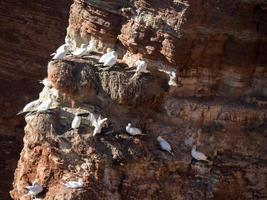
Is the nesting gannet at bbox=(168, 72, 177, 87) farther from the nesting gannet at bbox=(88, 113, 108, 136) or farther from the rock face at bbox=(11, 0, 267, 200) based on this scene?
the nesting gannet at bbox=(88, 113, 108, 136)

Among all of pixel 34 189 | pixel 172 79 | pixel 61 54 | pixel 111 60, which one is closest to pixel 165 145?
pixel 172 79

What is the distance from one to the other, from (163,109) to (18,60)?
8.61 m

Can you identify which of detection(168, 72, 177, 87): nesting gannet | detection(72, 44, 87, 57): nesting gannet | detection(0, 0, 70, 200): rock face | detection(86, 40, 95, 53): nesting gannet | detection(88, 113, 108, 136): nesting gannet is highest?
detection(86, 40, 95, 53): nesting gannet

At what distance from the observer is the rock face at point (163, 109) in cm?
1355

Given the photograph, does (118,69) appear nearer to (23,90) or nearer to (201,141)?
(201,141)

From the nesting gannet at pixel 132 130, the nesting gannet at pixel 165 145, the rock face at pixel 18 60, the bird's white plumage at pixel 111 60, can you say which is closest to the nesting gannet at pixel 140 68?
the bird's white plumage at pixel 111 60

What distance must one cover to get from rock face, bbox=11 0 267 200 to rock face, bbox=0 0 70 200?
283 inches

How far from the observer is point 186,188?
13992mm

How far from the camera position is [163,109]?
14305mm

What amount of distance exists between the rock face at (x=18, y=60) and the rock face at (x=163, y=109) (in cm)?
720

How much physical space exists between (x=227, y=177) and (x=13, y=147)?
9.10 meters

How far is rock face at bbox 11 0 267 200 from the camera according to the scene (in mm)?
13547

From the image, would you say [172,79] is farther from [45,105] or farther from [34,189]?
[34,189]

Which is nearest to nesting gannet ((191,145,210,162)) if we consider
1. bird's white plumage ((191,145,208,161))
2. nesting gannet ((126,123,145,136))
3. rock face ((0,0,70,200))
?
bird's white plumage ((191,145,208,161))
